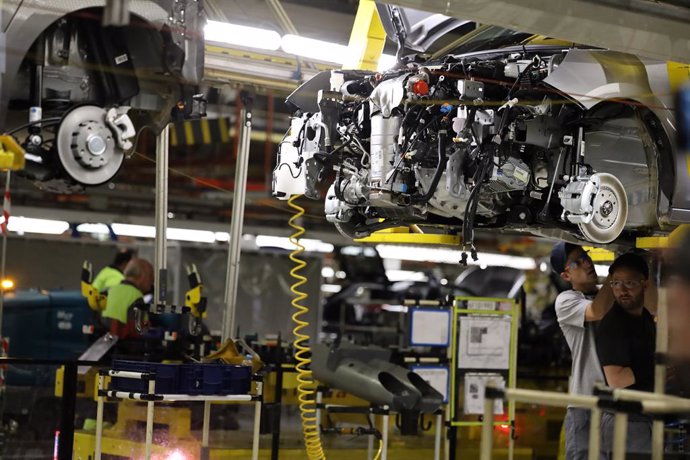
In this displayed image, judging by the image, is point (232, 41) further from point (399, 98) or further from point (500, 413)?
point (500, 413)

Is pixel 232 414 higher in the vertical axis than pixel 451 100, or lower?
lower

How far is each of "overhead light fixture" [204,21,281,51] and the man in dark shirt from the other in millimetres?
3110

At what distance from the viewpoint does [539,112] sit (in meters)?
6.12

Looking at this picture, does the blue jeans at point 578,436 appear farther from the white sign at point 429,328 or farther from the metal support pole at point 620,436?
the white sign at point 429,328

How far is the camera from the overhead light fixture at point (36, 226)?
14555 millimetres

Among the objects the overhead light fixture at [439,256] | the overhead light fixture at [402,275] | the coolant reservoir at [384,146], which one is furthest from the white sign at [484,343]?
the overhead light fixture at [402,275]

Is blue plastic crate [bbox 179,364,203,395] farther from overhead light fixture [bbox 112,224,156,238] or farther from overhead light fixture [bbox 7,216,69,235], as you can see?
overhead light fixture [bbox 112,224,156,238]

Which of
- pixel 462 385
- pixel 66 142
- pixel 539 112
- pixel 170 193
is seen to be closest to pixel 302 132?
pixel 539 112

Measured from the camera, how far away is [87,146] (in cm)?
510

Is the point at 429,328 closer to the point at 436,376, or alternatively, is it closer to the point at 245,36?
the point at 436,376

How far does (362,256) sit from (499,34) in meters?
10.9

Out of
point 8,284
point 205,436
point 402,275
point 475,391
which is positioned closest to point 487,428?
point 205,436

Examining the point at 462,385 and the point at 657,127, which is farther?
the point at 462,385

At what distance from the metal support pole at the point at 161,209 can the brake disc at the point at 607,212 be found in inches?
114
